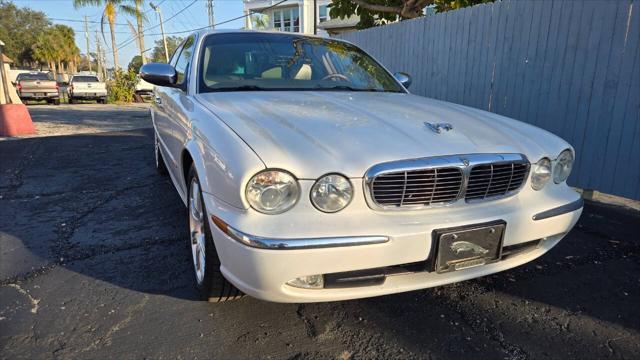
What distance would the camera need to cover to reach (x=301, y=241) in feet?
5.49

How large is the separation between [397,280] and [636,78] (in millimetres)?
3582

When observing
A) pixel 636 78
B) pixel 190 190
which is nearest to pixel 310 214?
pixel 190 190

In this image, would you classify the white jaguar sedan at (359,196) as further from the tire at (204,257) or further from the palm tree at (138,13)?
the palm tree at (138,13)

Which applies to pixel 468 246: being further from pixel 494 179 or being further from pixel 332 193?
pixel 332 193

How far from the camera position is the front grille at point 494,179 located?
6.66 ft

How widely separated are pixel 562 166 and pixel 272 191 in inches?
66.1

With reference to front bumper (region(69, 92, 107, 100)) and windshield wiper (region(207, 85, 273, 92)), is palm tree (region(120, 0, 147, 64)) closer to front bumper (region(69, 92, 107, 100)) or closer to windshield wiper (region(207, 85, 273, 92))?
front bumper (region(69, 92, 107, 100))

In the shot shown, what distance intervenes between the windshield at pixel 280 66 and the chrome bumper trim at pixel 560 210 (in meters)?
1.62

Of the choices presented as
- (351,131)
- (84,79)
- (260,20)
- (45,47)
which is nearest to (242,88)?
(351,131)

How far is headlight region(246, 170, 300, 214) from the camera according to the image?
174 centimetres

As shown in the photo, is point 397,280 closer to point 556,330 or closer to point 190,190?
point 556,330

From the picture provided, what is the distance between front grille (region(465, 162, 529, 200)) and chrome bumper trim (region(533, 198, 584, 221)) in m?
0.18

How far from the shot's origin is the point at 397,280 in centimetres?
192

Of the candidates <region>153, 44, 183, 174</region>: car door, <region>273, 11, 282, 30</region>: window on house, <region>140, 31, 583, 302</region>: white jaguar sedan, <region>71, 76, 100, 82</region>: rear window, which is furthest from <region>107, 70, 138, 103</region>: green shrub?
<region>140, 31, 583, 302</region>: white jaguar sedan
